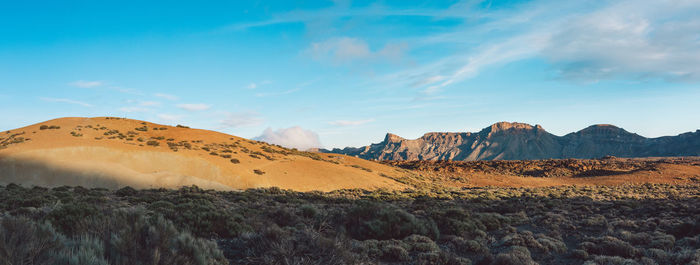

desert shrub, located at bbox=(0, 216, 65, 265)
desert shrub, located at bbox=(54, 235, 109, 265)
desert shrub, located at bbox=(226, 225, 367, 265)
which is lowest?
desert shrub, located at bbox=(226, 225, 367, 265)

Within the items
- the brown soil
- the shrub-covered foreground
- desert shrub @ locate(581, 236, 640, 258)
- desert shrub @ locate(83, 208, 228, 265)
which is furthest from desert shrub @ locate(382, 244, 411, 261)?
the brown soil

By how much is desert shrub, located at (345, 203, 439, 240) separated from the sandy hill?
2252 cm

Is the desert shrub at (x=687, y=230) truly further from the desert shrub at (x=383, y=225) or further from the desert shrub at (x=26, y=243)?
the desert shrub at (x=26, y=243)

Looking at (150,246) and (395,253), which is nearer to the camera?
(150,246)

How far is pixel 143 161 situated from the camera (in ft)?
112

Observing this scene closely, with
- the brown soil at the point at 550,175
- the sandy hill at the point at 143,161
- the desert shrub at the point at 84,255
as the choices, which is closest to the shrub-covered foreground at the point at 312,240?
the desert shrub at the point at 84,255

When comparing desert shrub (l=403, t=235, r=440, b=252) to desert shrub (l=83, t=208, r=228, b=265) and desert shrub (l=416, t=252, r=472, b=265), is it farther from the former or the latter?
desert shrub (l=83, t=208, r=228, b=265)

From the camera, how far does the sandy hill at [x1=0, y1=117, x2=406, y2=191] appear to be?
28.8 m

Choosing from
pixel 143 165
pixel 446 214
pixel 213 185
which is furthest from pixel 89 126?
pixel 446 214

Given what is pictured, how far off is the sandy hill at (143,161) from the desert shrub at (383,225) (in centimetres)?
2252

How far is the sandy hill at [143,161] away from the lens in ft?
94.4

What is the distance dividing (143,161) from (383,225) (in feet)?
105

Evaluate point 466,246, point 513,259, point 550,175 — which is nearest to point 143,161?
point 466,246

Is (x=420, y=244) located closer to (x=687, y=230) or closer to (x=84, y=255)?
Result: (x=84, y=255)
